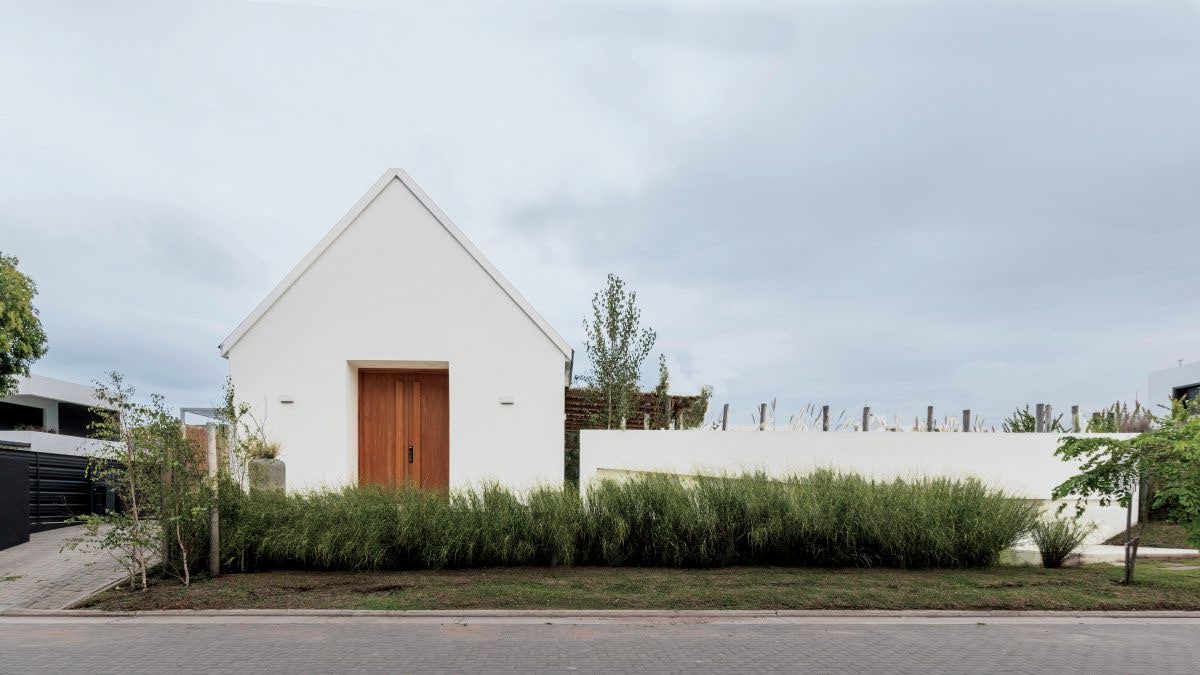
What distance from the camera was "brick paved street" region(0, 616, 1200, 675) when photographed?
6418mm

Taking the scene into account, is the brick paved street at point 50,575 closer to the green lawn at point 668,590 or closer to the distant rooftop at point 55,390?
the green lawn at point 668,590

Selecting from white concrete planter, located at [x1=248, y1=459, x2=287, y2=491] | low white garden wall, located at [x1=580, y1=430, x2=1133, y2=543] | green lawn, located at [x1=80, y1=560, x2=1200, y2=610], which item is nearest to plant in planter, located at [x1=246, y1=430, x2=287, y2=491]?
white concrete planter, located at [x1=248, y1=459, x2=287, y2=491]

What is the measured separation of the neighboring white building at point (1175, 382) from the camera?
38750mm

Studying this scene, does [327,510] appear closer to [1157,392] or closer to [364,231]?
[364,231]

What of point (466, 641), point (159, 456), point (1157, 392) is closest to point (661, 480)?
point (466, 641)

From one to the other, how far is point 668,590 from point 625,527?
1.53 metres

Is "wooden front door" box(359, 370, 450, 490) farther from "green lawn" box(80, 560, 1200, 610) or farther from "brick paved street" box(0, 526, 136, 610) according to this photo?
"brick paved street" box(0, 526, 136, 610)

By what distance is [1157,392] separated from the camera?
4247cm

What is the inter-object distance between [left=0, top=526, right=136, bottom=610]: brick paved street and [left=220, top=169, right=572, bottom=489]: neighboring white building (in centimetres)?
332

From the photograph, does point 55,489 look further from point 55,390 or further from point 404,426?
point 55,390

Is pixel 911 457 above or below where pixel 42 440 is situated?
above

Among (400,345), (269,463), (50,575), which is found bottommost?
(50,575)

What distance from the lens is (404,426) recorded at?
14.2m

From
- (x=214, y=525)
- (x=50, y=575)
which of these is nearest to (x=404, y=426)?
(x=214, y=525)
